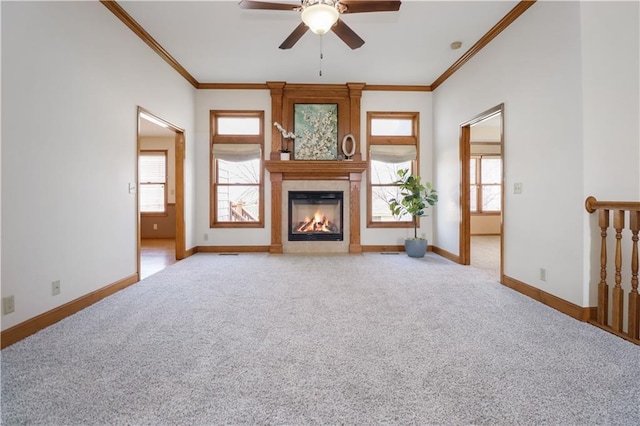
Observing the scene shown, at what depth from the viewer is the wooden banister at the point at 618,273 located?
211 centimetres

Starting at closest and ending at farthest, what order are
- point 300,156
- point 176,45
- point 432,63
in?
point 176,45
point 432,63
point 300,156

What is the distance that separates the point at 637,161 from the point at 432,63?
2.84 m

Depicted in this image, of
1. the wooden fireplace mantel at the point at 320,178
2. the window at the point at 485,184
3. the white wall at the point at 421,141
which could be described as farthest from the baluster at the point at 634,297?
the window at the point at 485,184

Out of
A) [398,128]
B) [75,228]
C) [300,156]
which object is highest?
[398,128]

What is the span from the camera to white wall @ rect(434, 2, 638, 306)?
7.88 ft

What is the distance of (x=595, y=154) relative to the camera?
239 cm

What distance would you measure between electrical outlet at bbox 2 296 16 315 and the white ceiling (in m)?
2.90

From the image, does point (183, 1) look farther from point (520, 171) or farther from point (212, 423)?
point (520, 171)

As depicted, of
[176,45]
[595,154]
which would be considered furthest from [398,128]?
[176,45]

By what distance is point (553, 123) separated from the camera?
8.79ft

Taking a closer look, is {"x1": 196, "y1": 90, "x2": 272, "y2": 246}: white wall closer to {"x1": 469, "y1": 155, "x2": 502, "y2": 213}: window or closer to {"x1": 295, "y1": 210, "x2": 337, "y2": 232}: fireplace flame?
{"x1": 295, "y1": 210, "x2": 337, "y2": 232}: fireplace flame

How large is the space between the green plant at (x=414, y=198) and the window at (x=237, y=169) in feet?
8.03

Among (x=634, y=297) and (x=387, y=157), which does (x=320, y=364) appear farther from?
(x=387, y=157)

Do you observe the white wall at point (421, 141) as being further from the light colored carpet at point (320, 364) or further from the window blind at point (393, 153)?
the light colored carpet at point (320, 364)
